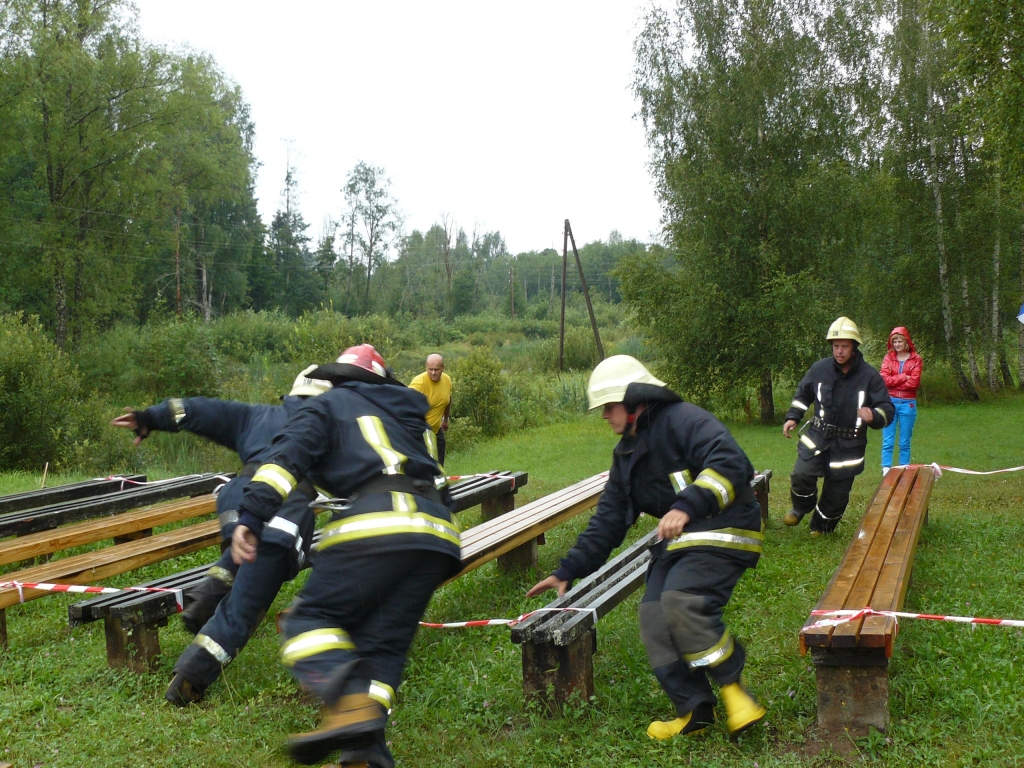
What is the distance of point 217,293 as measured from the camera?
56938mm

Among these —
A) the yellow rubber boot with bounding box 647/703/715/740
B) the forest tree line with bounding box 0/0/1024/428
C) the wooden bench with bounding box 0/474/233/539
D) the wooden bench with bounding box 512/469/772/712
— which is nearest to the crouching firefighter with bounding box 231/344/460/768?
the wooden bench with bounding box 512/469/772/712

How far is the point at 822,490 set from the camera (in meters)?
7.41

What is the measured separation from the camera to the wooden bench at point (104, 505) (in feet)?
22.3

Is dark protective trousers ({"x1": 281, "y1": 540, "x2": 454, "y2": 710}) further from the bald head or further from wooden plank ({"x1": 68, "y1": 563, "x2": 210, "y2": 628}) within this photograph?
the bald head

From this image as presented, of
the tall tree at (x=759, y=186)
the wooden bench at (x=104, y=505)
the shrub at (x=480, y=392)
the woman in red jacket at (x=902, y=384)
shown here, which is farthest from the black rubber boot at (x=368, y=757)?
the tall tree at (x=759, y=186)

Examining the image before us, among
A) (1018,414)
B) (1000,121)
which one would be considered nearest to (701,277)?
(1018,414)

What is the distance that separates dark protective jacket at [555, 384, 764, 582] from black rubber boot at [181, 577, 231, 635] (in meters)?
1.95

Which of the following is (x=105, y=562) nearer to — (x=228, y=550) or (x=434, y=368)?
(x=228, y=550)

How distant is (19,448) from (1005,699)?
17.8 m

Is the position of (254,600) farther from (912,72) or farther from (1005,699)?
(912,72)

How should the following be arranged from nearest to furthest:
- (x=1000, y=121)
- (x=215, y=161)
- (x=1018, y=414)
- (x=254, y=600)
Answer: (x=254, y=600) → (x=1000, y=121) → (x=1018, y=414) → (x=215, y=161)

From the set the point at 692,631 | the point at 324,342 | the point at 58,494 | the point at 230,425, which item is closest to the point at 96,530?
the point at 58,494

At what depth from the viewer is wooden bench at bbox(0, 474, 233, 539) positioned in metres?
6.80

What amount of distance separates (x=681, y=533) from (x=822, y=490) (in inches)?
165
